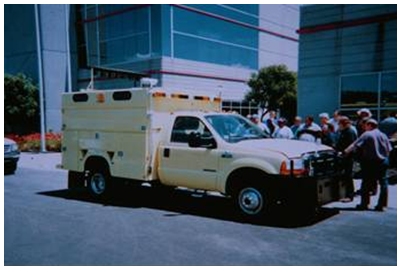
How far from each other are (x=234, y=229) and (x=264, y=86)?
2331 cm

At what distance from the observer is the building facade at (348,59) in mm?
16438

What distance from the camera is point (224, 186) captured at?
7.58 meters

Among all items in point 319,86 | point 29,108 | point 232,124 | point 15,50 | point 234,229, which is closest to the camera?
point 234,229

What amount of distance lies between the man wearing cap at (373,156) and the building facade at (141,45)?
20523mm

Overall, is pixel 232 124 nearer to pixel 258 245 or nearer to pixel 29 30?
pixel 258 245

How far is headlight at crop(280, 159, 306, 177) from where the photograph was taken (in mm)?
6848

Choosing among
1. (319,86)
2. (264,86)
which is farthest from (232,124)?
(264,86)

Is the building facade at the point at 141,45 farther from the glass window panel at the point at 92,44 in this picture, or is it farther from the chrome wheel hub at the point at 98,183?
the chrome wheel hub at the point at 98,183

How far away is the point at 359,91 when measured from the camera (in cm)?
1733

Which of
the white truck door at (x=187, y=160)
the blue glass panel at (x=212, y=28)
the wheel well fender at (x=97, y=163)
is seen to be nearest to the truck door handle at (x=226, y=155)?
the white truck door at (x=187, y=160)

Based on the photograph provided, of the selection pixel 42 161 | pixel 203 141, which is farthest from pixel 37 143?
pixel 203 141

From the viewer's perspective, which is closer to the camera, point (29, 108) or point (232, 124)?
point (232, 124)

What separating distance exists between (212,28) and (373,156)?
23.9 metres

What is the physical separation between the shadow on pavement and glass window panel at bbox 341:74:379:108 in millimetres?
9981
